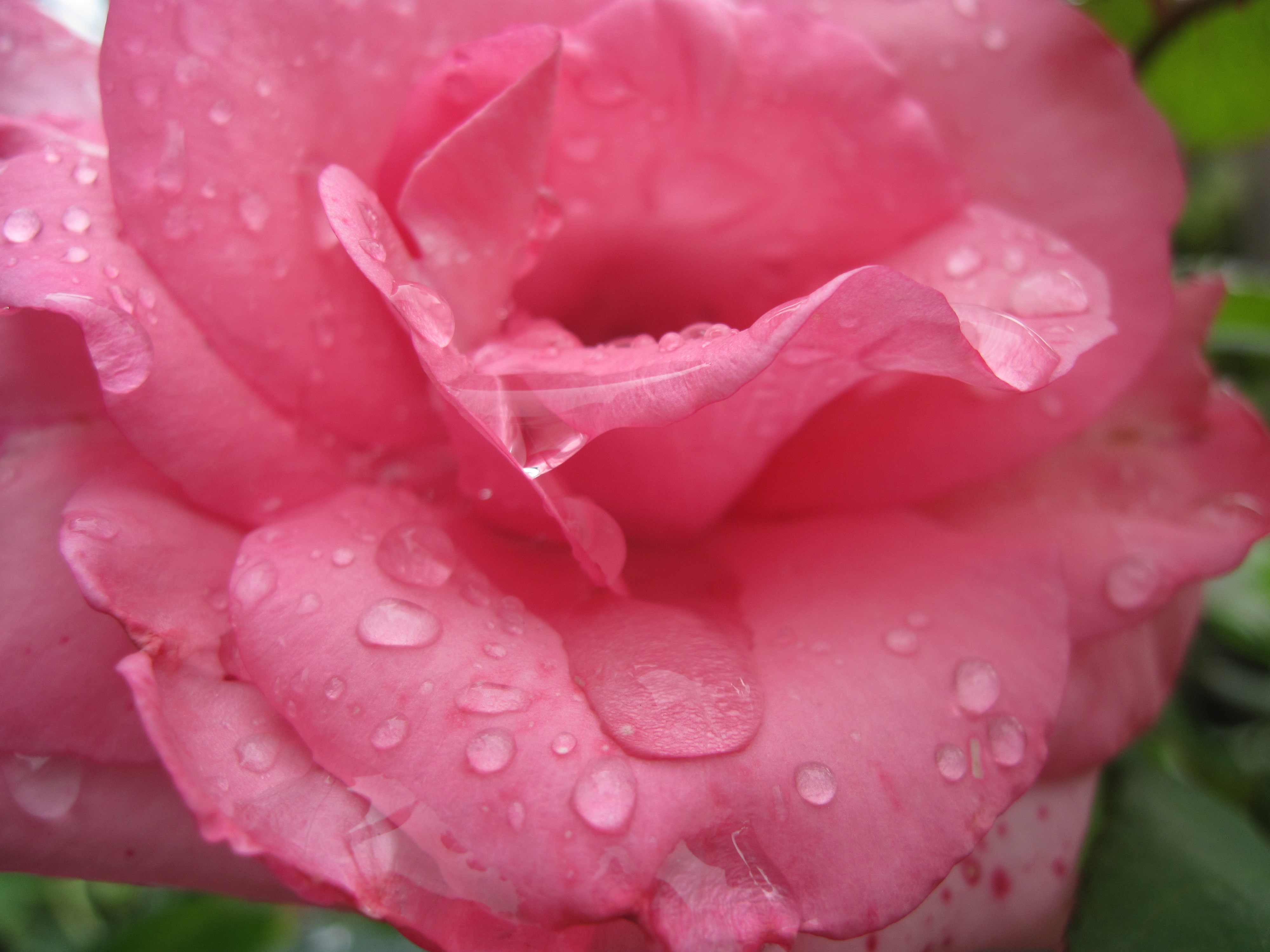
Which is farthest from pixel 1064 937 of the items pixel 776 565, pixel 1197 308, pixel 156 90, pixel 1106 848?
pixel 156 90

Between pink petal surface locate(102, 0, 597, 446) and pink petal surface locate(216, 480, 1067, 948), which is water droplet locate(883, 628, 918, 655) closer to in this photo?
pink petal surface locate(216, 480, 1067, 948)

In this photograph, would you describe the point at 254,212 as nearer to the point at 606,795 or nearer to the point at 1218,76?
the point at 606,795

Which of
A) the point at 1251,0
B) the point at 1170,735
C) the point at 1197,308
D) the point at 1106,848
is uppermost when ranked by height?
the point at 1251,0

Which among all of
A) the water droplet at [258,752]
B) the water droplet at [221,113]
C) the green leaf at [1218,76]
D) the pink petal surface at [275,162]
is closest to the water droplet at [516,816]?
the water droplet at [258,752]

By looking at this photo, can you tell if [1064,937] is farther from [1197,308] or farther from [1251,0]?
[1251,0]

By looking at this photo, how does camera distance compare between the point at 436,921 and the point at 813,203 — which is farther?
the point at 813,203

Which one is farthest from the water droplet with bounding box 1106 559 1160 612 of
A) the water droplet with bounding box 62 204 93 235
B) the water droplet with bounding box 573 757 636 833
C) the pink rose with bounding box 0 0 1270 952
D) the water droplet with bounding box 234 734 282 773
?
the water droplet with bounding box 62 204 93 235

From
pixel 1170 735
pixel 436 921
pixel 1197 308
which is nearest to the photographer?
pixel 436 921

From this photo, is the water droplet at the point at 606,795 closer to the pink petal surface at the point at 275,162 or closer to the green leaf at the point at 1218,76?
the pink petal surface at the point at 275,162
